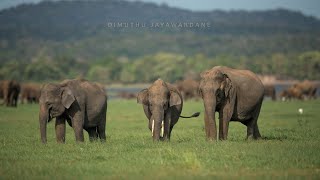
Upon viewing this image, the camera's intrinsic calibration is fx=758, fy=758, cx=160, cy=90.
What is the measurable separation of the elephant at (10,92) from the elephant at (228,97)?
3390cm

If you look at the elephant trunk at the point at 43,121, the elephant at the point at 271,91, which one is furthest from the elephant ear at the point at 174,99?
the elephant at the point at 271,91

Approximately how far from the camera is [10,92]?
188 feet

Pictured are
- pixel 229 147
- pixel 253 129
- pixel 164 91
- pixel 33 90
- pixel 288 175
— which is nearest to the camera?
pixel 288 175

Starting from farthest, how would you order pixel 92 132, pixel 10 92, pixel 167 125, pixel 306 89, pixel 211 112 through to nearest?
pixel 306 89 < pixel 10 92 < pixel 92 132 < pixel 167 125 < pixel 211 112

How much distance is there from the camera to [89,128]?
25.0 metres

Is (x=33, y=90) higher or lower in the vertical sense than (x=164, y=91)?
lower

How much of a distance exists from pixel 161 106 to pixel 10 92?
3578 centimetres

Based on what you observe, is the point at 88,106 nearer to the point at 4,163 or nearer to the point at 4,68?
the point at 4,163

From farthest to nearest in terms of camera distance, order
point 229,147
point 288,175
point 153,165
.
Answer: point 229,147, point 153,165, point 288,175

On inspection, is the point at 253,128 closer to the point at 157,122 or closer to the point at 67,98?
the point at 157,122

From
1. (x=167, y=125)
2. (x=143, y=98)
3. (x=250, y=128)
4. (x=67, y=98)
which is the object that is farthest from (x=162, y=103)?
(x=250, y=128)

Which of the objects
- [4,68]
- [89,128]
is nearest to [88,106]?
[89,128]

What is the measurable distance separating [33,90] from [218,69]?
45.4 m

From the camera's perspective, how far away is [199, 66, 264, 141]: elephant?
75.5 ft
